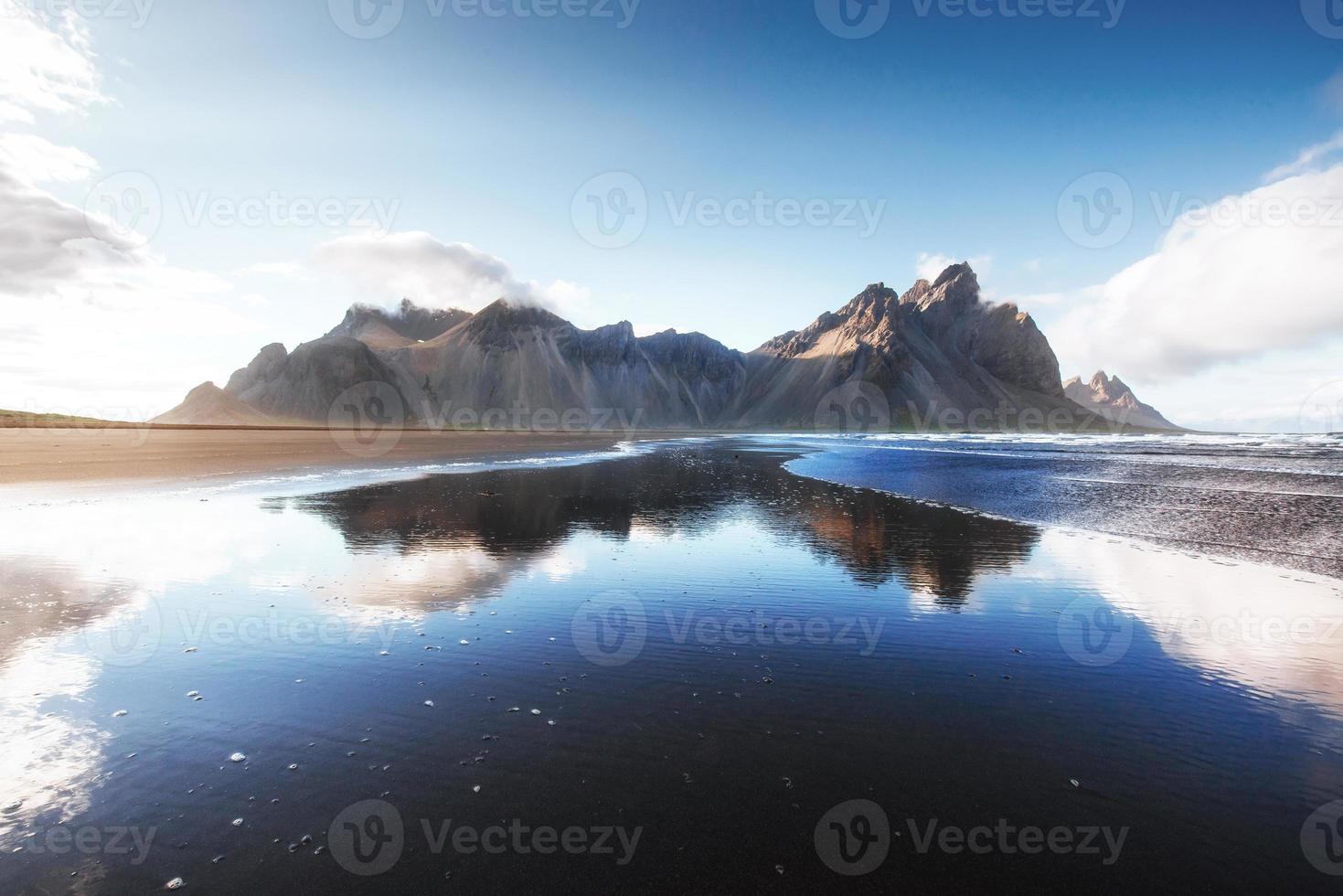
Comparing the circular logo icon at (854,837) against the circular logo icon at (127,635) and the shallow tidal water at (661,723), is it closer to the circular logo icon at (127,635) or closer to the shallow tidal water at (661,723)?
the shallow tidal water at (661,723)

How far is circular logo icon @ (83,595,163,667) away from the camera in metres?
10.8

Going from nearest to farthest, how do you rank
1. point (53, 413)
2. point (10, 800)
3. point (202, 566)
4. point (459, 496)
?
point (10, 800)
point (202, 566)
point (459, 496)
point (53, 413)

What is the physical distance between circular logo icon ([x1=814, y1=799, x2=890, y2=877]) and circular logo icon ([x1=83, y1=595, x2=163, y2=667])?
38.9 ft

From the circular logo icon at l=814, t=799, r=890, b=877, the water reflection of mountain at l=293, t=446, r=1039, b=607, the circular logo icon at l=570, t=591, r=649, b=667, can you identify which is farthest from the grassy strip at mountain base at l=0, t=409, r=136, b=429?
the circular logo icon at l=814, t=799, r=890, b=877

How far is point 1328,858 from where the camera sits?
618cm

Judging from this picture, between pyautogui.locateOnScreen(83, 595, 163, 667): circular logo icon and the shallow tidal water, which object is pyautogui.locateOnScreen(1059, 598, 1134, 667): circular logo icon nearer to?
the shallow tidal water

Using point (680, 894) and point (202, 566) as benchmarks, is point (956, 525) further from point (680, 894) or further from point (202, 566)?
point (202, 566)

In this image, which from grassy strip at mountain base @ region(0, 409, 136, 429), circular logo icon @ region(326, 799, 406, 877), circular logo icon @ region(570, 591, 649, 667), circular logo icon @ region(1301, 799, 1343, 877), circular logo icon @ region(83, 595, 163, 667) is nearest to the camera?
circular logo icon @ region(326, 799, 406, 877)

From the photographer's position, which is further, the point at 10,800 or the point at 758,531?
the point at 758,531

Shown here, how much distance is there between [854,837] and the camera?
6410mm

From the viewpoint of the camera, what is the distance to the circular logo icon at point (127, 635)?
1080 centimetres

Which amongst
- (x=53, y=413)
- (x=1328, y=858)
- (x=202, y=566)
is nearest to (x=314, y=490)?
(x=202, y=566)

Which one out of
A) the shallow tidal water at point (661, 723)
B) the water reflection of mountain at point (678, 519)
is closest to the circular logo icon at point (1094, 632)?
the shallow tidal water at point (661, 723)

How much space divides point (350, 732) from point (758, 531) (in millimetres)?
17691
